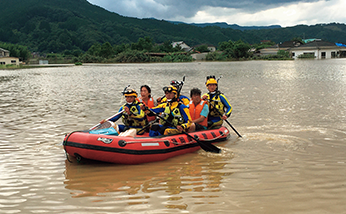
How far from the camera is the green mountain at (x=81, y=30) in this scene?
128375 mm

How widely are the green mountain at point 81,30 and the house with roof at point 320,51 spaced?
270 ft

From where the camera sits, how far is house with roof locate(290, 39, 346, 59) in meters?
66.4

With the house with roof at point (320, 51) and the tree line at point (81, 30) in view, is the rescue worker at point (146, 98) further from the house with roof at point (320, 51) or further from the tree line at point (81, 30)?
the tree line at point (81, 30)

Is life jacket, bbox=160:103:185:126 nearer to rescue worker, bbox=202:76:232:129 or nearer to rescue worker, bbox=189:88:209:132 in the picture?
rescue worker, bbox=189:88:209:132

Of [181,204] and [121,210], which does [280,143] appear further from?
[121,210]

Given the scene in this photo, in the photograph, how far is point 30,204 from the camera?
4590 mm

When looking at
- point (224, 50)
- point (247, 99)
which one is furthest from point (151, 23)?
point (247, 99)

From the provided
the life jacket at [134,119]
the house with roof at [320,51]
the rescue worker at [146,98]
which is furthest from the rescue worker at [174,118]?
the house with roof at [320,51]

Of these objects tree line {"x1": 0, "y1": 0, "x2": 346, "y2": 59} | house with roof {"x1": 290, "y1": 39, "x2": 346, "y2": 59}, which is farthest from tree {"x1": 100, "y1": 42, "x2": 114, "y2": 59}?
house with roof {"x1": 290, "y1": 39, "x2": 346, "y2": 59}

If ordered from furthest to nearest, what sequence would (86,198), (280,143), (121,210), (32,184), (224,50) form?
(224,50), (280,143), (32,184), (86,198), (121,210)

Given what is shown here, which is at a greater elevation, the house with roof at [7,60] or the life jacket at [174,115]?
the house with roof at [7,60]

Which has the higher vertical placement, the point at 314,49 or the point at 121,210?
the point at 314,49

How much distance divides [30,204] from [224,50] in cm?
7375

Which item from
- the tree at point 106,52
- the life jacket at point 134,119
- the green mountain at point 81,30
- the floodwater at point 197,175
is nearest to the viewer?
the floodwater at point 197,175
